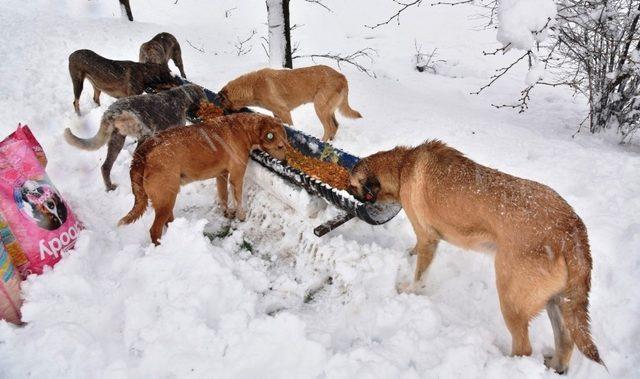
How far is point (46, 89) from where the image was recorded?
873cm

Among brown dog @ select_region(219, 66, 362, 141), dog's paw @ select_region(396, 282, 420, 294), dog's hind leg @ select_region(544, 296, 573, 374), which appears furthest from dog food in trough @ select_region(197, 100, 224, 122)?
dog's hind leg @ select_region(544, 296, 573, 374)

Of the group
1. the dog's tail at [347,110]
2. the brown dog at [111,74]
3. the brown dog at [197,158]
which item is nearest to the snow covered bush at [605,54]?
the dog's tail at [347,110]

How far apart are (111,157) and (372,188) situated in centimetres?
399

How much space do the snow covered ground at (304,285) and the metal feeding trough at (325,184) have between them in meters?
0.22

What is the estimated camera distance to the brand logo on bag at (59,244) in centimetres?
368

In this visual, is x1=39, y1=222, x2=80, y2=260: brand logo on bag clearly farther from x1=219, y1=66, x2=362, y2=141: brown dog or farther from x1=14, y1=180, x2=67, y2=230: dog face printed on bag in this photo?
x1=219, y1=66, x2=362, y2=141: brown dog

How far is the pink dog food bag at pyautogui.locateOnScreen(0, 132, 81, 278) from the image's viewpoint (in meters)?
3.57

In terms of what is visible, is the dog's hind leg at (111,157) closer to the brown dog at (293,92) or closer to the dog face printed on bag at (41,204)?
the dog face printed on bag at (41,204)

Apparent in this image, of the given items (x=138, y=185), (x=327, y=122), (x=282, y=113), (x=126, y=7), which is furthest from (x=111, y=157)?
(x=126, y=7)

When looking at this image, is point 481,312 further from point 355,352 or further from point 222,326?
point 222,326

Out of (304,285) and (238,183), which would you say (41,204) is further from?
(304,285)

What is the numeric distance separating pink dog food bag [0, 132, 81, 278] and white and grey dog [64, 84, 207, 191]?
1.68 metres

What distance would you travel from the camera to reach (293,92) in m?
7.12

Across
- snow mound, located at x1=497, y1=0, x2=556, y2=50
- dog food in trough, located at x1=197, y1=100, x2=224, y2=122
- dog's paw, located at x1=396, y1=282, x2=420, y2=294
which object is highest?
snow mound, located at x1=497, y1=0, x2=556, y2=50
